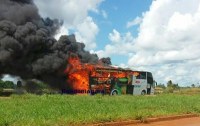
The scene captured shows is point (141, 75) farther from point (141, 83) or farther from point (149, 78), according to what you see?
point (149, 78)

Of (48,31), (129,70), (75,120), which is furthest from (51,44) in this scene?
(75,120)

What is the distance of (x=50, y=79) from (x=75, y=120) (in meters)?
26.1

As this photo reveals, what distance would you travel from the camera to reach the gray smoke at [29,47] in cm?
3691

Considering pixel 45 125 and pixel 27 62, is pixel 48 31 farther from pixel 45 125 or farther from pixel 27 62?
pixel 45 125

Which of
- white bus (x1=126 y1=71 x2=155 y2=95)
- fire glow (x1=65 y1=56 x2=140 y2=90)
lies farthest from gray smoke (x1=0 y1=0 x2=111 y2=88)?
white bus (x1=126 y1=71 x2=155 y2=95)

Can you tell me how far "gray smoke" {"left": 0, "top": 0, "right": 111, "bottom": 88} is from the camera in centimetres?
3691

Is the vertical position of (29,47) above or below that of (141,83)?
above

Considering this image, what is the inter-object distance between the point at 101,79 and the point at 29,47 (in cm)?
747

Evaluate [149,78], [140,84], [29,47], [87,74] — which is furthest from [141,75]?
[29,47]

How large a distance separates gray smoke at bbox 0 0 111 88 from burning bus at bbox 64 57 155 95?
3.97 feet

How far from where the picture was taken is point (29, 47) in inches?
1508

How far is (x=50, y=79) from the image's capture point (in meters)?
39.4

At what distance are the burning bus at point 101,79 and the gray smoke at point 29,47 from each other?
1.21 m

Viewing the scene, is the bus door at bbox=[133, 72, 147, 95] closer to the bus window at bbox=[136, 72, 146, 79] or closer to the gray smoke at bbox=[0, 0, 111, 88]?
the bus window at bbox=[136, 72, 146, 79]
